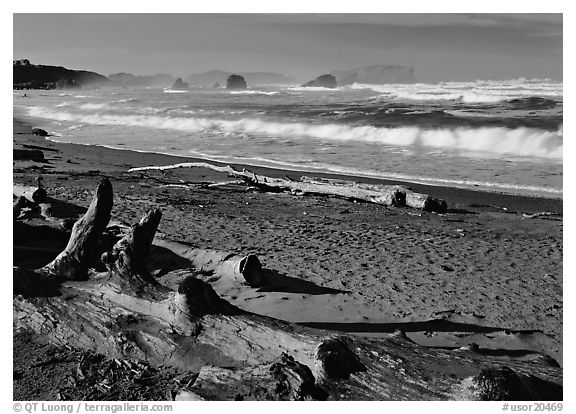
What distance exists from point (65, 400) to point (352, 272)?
122 inches

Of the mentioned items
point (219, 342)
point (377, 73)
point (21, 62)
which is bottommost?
point (219, 342)

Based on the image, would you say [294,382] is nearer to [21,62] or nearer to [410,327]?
[410,327]

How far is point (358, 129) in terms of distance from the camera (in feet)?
67.9

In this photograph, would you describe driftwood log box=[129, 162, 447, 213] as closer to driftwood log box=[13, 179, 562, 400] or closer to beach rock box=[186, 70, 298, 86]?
beach rock box=[186, 70, 298, 86]

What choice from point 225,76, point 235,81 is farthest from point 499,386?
point 235,81

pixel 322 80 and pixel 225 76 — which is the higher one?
pixel 322 80

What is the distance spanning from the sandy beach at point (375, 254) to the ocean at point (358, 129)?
2424mm

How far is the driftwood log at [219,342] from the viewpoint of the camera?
3.31m

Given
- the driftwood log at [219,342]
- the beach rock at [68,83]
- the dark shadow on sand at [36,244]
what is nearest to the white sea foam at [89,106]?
the beach rock at [68,83]

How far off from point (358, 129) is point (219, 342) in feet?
57.5

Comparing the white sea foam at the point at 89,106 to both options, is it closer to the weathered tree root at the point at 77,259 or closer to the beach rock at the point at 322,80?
the beach rock at the point at 322,80

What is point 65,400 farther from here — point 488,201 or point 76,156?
point 76,156

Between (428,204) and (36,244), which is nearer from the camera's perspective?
(36,244)

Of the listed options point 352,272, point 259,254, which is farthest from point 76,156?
point 352,272
